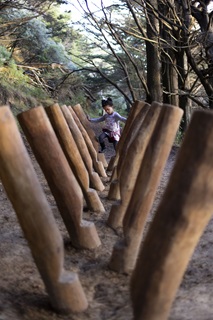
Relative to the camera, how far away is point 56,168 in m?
2.81

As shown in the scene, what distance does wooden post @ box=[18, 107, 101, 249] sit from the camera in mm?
2625

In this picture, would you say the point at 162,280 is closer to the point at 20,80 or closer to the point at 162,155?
the point at 162,155

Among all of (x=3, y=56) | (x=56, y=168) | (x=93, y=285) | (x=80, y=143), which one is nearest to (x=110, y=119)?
(x=80, y=143)

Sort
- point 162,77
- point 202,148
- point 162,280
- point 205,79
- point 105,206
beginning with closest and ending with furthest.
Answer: point 202,148
point 162,280
point 105,206
point 205,79
point 162,77

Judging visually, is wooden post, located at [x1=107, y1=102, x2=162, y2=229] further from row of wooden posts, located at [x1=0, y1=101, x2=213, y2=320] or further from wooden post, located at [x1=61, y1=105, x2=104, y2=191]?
wooden post, located at [x1=61, y1=105, x2=104, y2=191]

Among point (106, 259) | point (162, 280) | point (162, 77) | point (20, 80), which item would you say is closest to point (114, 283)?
point (106, 259)

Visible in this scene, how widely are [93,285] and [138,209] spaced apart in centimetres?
56

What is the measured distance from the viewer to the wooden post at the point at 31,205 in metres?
2.08

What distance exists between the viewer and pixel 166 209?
5.49 feet

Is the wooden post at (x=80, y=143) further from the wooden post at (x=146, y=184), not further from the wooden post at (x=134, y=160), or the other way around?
the wooden post at (x=146, y=184)

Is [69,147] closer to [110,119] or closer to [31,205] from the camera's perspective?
[31,205]

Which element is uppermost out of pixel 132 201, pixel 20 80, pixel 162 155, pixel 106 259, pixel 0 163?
pixel 20 80

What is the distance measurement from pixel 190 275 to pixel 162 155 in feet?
2.98

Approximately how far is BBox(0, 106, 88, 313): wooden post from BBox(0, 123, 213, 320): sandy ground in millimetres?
234
